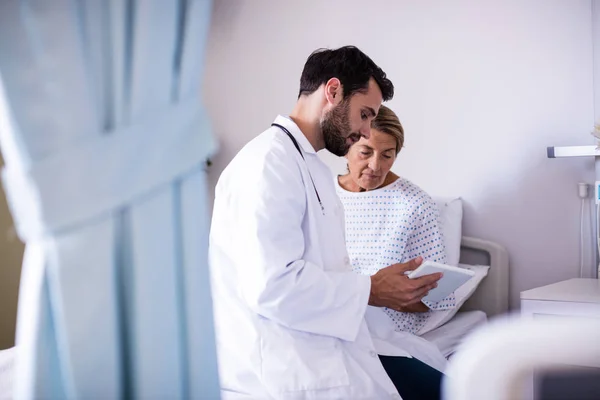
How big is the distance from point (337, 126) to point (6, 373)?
1.05 metres

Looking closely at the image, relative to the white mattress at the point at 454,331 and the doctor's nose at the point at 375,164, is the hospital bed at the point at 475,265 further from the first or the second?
the doctor's nose at the point at 375,164

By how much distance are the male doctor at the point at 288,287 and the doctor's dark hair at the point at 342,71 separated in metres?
0.22

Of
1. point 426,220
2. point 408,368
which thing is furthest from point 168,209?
point 426,220

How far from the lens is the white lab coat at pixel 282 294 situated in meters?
1.19

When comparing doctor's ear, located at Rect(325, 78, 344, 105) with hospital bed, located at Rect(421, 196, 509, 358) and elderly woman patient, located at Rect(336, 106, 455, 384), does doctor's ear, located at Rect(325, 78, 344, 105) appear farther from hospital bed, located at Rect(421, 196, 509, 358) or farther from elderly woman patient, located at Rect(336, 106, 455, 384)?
hospital bed, located at Rect(421, 196, 509, 358)

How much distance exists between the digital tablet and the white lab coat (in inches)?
8.5

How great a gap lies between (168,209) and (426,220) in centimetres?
147

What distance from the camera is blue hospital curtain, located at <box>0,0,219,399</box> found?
1.97 feet

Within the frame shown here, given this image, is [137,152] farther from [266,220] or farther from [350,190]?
[350,190]

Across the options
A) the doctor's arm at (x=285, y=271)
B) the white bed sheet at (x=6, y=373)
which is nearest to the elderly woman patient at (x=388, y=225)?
the doctor's arm at (x=285, y=271)

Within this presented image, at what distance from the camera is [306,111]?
158cm

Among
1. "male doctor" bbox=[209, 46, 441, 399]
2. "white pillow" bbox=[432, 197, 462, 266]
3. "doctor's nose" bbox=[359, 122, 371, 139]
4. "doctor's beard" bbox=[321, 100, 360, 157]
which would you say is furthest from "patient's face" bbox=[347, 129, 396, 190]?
"male doctor" bbox=[209, 46, 441, 399]

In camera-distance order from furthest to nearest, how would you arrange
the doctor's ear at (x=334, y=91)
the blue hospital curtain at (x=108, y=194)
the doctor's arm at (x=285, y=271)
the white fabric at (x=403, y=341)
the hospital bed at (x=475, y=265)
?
1. the hospital bed at (x=475, y=265)
2. the white fabric at (x=403, y=341)
3. the doctor's ear at (x=334, y=91)
4. the doctor's arm at (x=285, y=271)
5. the blue hospital curtain at (x=108, y=194)

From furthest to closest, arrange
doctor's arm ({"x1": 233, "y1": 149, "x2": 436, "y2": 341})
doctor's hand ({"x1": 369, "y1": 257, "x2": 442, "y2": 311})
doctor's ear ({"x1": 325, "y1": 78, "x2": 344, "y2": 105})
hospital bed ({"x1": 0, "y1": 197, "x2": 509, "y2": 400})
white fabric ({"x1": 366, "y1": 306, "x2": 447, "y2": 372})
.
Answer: hospital bed ({"x1": 0, "y1": 197, "x2": 509, "y2": 400})
white fabric ({"x1": 366, "y1": 306, "x2": 447, "y2": 372})
doctor's ear ({"x1": 325, "y1": 78, "x2": 344, "y2": 105})
doctor's hand ({"x1": 369, "y1": 257, "x2": 442, "y2": 311})
doctor's arm ({"x1": 233, "y1": 149, "x2": 436, "y2": 341})
